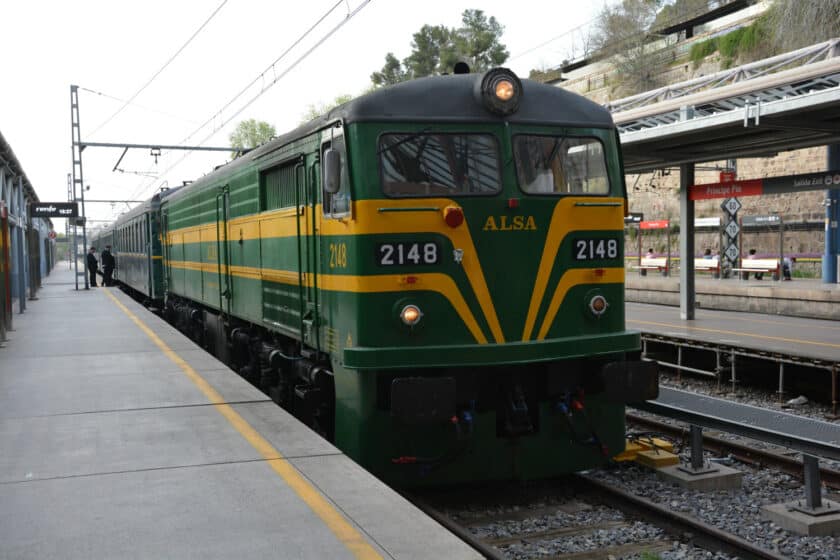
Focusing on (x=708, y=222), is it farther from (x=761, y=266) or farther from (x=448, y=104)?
(x=448, y=104)

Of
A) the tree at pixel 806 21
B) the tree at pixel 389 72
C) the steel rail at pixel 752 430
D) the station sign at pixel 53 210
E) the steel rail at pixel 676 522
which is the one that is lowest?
the steel rail at pixel 676 522

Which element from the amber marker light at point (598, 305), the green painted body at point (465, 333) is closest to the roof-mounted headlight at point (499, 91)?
the green painted body at point (465, 333)

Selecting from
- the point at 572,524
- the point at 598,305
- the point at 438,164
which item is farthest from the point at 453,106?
the point at 572,524

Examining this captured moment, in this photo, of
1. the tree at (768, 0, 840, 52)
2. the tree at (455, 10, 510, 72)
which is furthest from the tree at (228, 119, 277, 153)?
the tree at (768, 0, 840, 52)

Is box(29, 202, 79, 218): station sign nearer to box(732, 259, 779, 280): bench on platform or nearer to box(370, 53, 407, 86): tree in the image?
box(732, 259, 779, 280): bench on platform

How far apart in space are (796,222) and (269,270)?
29407 millimetres

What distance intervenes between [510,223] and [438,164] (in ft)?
2.43

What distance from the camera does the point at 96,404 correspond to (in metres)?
8.23

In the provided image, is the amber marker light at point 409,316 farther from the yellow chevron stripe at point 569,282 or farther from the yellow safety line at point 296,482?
the yellow safety line at point 296,482

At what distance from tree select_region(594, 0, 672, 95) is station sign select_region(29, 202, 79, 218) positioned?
106ft

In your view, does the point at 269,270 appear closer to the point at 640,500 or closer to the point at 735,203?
the point at 640,500

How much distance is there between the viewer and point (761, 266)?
26.4 m

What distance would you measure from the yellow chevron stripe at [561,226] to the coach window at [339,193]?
5.39 feet

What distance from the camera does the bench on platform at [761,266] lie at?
25906 millimetres
